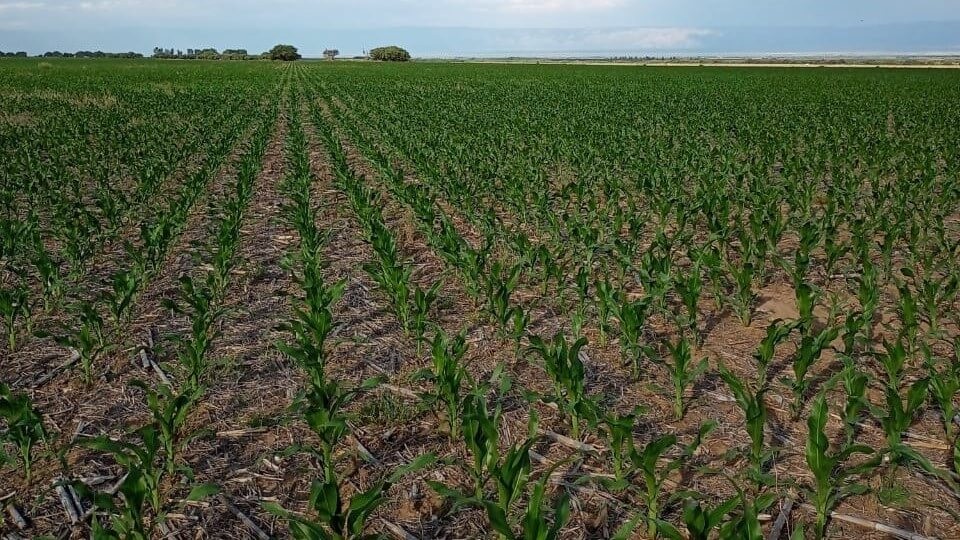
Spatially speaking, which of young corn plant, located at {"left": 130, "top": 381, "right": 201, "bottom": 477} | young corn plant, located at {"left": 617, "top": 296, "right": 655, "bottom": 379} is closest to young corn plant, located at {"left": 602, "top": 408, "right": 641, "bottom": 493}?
young corn plant, located at {"left": 617, "top": 296, "right": 655, "bottom": 379}

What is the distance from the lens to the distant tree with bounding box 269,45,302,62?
126125 mm

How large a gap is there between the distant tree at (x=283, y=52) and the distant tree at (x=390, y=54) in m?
17.1

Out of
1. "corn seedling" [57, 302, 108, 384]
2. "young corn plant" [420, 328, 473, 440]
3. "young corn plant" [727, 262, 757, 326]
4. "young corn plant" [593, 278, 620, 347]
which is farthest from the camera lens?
"young corn plant" [727, 262, 757, 326]

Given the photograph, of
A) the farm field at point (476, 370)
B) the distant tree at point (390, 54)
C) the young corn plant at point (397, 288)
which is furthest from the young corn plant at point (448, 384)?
the distant tree at point (390, 54)

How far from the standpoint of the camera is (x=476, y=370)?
475cm

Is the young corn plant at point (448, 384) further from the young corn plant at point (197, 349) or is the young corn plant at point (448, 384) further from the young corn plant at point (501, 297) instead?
the young corn plant at point (197, 349)

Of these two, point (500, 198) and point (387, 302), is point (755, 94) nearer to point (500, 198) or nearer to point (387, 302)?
point (500, 198)

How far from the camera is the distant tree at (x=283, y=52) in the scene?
126125 mm

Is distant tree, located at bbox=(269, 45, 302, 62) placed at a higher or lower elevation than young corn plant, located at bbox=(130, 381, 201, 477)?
higher

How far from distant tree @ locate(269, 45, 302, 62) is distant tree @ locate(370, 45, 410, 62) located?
17131 mm

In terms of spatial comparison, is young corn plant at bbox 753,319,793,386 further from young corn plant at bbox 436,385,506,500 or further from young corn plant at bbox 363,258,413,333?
young corn plant at bbox 363,258,413,333

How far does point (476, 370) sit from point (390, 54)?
4874 inches

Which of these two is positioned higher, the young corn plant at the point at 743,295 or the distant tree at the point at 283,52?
the distant tree at the point at 283,52

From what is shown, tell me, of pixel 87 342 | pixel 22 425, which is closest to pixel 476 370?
pixel 87 342
